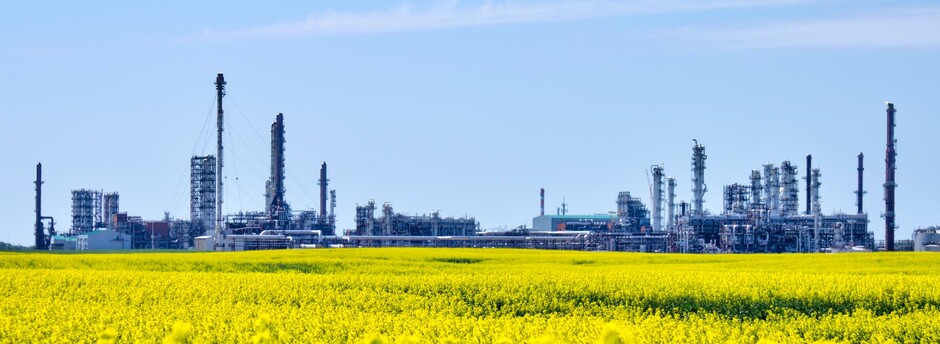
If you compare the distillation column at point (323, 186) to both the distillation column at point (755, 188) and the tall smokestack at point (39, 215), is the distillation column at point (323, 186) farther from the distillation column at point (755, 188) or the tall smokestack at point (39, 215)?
the distillation column at point (755, 188)

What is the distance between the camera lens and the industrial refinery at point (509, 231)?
78312mm

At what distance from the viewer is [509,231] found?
295 feet

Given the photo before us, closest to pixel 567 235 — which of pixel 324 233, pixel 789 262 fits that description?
pixel 324 233

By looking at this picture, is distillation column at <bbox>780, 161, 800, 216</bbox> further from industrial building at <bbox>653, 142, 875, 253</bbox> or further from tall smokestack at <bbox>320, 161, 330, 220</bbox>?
tall smokestack at <bbox>320, 161, 330, 220</bbox>

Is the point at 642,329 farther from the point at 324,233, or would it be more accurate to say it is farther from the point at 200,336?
the point at 324,233

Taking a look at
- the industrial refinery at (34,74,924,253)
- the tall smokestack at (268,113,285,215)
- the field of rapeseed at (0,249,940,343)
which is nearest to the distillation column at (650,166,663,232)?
the industrial refinery at (34,74,924,253)

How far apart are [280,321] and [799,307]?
9.73 m

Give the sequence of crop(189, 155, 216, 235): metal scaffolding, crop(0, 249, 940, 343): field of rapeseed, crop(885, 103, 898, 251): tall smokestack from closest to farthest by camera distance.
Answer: crop(0, 249, 940, 343): field of rapeseed
crop(885, 103, 898, 251): tall smokestack
crop(189, 155, 216, 235): metal scaffolding

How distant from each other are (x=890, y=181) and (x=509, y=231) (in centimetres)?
2598

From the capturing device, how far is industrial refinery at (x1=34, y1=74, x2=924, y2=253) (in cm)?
7831

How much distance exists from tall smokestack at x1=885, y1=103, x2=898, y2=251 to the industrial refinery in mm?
57

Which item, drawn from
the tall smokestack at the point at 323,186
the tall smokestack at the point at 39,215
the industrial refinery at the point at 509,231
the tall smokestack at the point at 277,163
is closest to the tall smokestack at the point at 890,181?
the industrial refinery at the point at 509,231

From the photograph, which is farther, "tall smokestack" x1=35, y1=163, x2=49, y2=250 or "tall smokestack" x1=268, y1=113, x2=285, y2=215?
"tall smokestack" x1=35, y1=163, x2=49, y2=250

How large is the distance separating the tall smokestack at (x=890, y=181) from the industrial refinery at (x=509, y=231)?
6 cm
